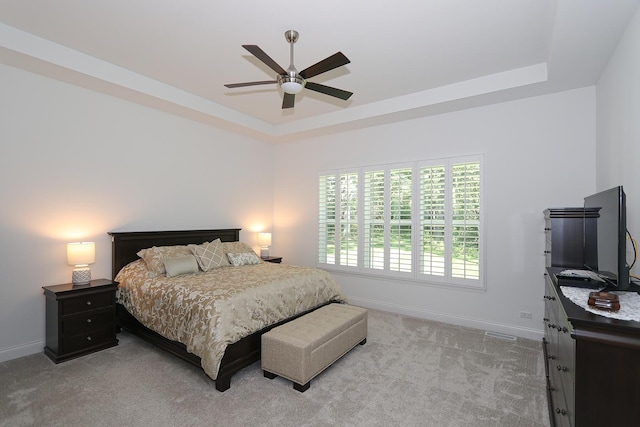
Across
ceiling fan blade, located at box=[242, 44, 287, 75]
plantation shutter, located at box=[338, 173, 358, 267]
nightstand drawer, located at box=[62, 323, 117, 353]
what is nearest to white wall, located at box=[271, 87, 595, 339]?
plantation shutter, located at box=[338, 173, 358, 267]

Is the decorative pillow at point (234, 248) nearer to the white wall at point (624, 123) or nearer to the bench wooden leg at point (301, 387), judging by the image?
the bench wooden leg at point (301, 387)

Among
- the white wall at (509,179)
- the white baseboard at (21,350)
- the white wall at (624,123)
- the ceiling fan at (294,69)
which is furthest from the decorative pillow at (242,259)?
the white wall at (624,123)

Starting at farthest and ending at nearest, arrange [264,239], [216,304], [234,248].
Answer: [264,239] → [234,248] → [216,304]

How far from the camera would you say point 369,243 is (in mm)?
5094

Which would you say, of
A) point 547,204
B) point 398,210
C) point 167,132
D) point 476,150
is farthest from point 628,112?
point 167,132

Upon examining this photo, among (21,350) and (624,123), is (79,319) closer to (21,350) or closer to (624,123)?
(21,350)

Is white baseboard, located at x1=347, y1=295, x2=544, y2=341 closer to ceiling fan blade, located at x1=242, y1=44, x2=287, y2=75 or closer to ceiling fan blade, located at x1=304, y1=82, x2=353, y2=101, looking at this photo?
ceiling fan blade, located at x1=304, y1=82, x2=353, y2=101

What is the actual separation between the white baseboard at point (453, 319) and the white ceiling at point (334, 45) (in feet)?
9.39

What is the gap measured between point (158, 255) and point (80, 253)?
30.7 inches

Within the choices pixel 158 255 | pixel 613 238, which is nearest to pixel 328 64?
pixel 613 238

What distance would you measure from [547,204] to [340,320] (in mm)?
2836

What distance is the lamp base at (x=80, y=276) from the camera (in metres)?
3.49

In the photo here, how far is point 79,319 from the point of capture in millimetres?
3293

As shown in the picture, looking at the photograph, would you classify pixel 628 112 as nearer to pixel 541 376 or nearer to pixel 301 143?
pixel 541 376
